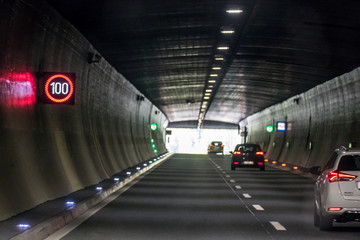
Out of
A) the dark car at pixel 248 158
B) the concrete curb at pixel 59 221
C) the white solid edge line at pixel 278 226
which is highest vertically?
the dark car at pixel 248 158

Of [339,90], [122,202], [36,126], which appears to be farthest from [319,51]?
[36,126]

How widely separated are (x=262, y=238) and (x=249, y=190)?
11803 mm

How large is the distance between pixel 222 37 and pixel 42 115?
8503mm

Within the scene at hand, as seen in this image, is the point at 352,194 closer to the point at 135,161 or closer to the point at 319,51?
the point at 319,51

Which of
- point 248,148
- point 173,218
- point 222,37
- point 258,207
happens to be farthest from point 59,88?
point 248,148

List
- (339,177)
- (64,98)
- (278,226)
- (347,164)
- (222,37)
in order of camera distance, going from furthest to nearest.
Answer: (222,37) < (64,98) < (278,226) < (347,164) < (339,177)

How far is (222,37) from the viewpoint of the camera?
2331 cm

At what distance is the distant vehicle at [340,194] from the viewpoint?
11.9 metres

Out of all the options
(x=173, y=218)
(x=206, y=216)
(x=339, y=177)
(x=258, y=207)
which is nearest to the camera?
(x=339, y=177)

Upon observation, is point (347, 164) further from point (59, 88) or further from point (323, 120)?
point (323, 120)

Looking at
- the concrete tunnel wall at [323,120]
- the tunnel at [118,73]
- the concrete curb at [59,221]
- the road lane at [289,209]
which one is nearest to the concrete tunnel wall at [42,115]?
the tunnel at [118,73]

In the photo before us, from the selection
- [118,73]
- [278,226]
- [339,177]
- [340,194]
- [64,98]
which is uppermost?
[118,73]

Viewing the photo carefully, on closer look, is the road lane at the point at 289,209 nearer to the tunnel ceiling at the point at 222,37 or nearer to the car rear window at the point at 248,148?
the tunnel ceiling at the point at 222,37

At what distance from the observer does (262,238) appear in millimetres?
11195
